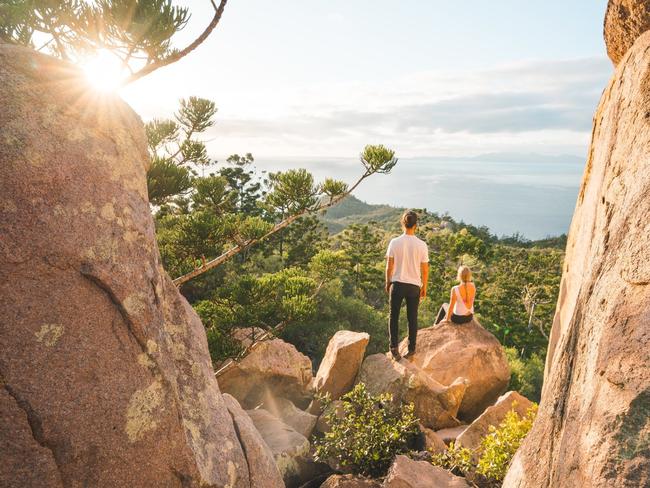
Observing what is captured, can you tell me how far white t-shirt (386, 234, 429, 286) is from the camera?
7410 millimetres

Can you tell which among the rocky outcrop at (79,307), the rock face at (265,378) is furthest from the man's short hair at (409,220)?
the rocky outcrop at (79,307)

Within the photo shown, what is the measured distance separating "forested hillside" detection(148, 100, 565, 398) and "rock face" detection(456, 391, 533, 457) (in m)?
3.78

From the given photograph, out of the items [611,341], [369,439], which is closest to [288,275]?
[369,439]

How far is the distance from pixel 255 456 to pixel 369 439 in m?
2.46

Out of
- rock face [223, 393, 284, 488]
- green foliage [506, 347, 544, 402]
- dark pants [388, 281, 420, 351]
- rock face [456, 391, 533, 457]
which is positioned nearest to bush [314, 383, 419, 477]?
rock face [456, 391, 533, 457]

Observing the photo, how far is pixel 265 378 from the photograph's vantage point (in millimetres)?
Answer: 9570

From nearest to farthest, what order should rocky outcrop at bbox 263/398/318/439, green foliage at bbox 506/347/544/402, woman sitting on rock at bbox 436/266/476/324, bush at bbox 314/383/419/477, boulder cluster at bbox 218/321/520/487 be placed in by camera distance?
1. bush at bbox 314/383/419/477
2. boulder cluster at bbox 218/321/520/487
3. rocky outcrop at bbox 263/398/318/439
4. woman sitting on rock at bbox 436/266/476/324
5. green foliage at bbox 506/347/544/402

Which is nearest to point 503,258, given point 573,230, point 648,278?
point 573,230

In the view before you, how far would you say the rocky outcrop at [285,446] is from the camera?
6.36m

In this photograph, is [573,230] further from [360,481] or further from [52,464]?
[52,464]

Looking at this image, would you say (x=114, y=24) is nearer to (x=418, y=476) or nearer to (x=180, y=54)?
(x=180, y=54)

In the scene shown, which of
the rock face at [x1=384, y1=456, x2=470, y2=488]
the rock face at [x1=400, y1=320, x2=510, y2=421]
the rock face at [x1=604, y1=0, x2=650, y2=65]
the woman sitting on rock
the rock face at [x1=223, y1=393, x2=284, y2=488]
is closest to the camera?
the rock face at [x1=604, y1=0, x2=650, y2=65]

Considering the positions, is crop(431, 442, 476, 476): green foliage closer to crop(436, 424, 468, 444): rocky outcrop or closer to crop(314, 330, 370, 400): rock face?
crop(436, 424, 468, 444): rocky outcrop

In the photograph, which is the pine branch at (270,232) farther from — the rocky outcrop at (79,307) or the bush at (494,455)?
the bush at (494,455)
